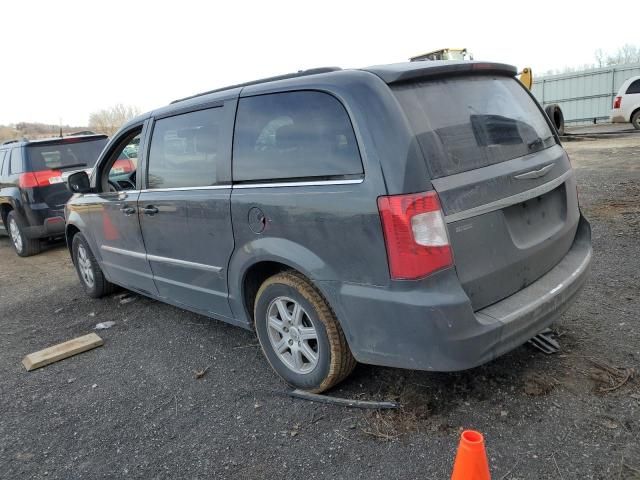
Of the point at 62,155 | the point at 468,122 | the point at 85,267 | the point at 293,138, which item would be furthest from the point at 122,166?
the point at 468,122

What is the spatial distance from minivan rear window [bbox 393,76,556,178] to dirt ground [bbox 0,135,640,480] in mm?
1273

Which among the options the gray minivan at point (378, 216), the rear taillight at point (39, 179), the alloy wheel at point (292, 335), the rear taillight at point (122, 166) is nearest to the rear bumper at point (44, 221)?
the rear taillight at point (39, 179)

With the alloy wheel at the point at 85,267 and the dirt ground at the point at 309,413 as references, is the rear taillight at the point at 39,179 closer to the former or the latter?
the alloy wheel at the point at 85,267

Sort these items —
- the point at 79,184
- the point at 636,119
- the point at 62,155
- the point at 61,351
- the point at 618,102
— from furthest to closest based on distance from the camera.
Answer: the point at 618,102
the point at 636,119
the point at 62,155
the point at 79,184
the point at 61,351

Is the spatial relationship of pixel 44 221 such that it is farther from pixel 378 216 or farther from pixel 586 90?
pixel 586 90

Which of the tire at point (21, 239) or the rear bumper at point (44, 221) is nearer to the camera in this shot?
the rear bumper at point (44, 221)

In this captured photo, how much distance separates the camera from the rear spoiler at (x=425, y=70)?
2559 millimetres

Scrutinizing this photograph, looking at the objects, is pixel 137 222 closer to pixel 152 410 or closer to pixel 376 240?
pixel 152 410

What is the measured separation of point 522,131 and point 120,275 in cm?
365

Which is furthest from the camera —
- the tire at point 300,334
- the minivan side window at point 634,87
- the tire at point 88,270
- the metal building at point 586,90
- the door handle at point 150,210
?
the metal building at point 586,90

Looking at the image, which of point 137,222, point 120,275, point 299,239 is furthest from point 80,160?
point 299,239

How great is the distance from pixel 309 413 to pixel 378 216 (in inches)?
49.3

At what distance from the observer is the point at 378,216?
2.39m

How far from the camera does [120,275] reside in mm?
4758
